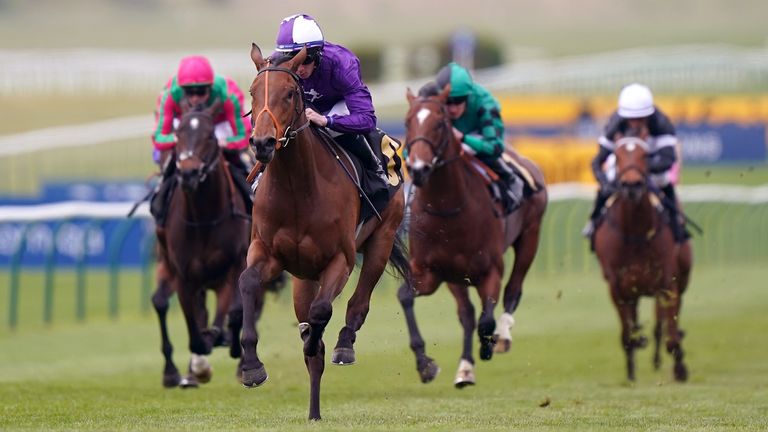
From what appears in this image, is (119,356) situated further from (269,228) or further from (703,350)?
(269,228)

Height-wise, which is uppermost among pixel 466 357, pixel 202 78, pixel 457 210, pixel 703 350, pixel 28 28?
pixel 202 78

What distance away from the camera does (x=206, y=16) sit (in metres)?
A: 56.2

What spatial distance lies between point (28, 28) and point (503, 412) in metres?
47.4

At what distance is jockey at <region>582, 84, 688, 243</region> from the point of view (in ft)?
40.3

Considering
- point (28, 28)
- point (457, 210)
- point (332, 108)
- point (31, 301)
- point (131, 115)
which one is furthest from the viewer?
point (28, 28)

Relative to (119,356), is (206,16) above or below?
below

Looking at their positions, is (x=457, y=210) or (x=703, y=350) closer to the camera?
(x=457, y=210)

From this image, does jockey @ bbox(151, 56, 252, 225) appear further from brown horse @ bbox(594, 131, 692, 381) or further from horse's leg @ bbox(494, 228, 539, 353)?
brown horse @ bbox(594, 131, 692, 381)

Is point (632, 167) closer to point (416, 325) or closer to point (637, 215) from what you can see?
point (637, 215)

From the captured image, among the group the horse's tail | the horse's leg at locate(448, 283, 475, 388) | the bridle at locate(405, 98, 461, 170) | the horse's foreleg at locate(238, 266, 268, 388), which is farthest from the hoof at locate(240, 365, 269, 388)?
the horse's leg at locate(448, 283, 475, 388)

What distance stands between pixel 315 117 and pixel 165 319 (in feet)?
11.2

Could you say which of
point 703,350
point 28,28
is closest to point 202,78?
point 703,350

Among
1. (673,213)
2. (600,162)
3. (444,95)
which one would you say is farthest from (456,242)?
(673,213)

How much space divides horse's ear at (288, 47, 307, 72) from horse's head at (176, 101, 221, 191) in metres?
2.50
